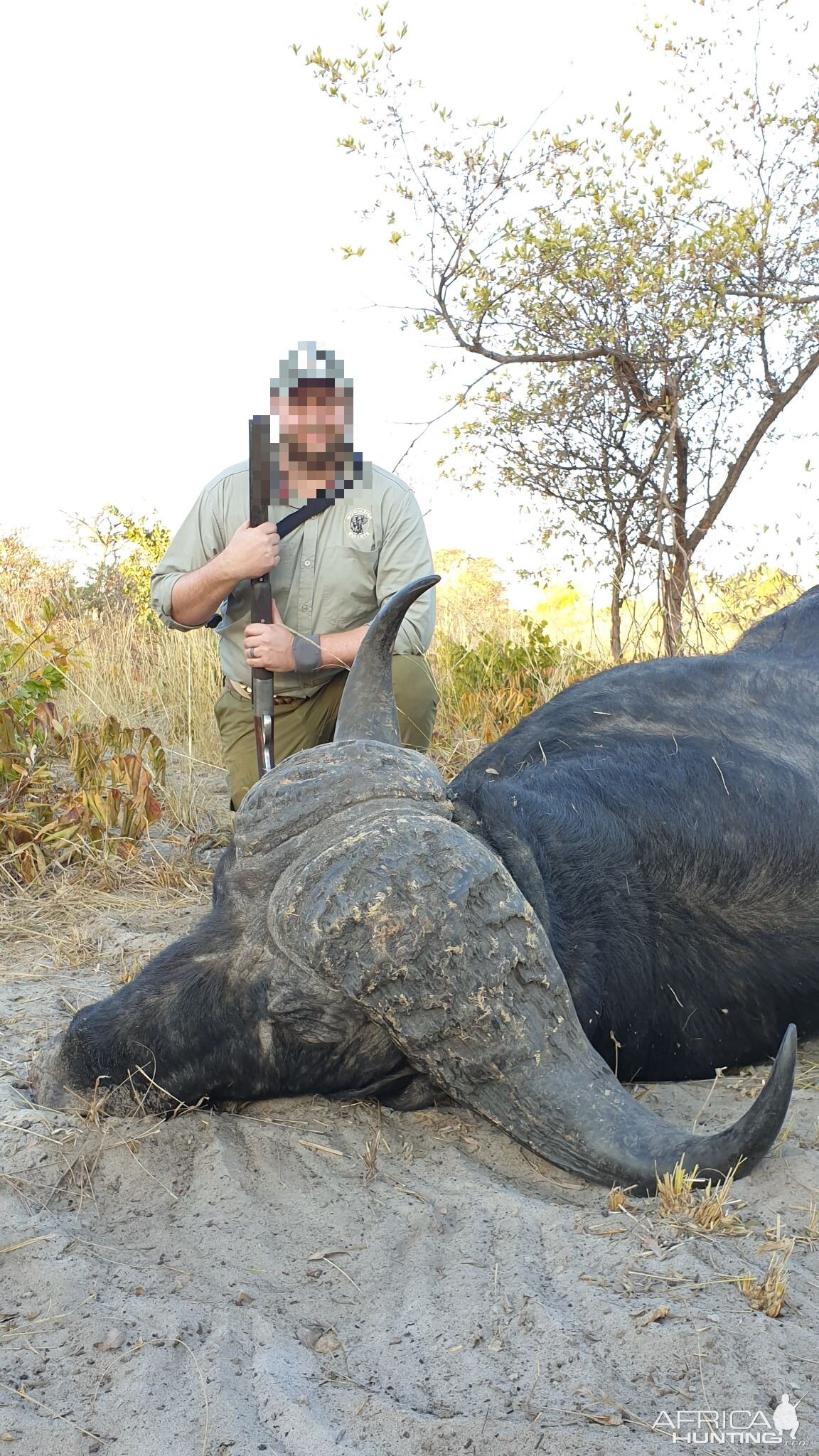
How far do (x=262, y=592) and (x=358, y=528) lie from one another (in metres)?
0.59

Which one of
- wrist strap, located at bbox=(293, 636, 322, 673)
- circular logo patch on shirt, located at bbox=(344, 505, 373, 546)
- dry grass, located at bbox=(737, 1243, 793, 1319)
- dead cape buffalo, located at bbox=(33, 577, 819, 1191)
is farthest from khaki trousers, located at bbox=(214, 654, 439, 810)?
dry grass, located at bbox=(737, 1243, 793, 1319)

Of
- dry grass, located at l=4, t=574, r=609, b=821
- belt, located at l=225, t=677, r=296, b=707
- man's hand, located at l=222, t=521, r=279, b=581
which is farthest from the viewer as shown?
dry grass, located at l=4, t=574, r=609, b=821

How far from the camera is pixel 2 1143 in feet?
8.23

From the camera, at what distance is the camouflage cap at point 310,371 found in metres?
4.42

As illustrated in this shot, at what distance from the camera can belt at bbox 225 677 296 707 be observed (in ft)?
16.0

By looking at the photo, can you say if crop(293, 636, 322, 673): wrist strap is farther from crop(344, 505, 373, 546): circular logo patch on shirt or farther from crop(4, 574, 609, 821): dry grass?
crop(4, 574, 609, 821): dry grass

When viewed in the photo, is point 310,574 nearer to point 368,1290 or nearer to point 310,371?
point 310,371

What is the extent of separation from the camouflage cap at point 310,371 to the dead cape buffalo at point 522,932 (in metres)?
1.90

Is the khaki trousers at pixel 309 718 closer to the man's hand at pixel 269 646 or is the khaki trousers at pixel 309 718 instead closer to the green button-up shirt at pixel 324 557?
the green button-up shirt at pixel 324 557

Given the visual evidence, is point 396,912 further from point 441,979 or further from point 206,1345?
point 206,1345

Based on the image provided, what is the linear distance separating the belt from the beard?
0.94 meters

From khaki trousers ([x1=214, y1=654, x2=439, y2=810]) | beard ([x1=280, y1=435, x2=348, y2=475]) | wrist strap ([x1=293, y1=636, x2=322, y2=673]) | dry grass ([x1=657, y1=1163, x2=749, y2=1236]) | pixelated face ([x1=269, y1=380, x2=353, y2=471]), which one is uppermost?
pixelated face ([x1=269, y1=380, x2=353, y2=471])

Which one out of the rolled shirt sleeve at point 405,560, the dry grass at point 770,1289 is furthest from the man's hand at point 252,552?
the dry grass at point 770,1289

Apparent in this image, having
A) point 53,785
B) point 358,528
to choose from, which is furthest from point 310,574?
point 53,785
